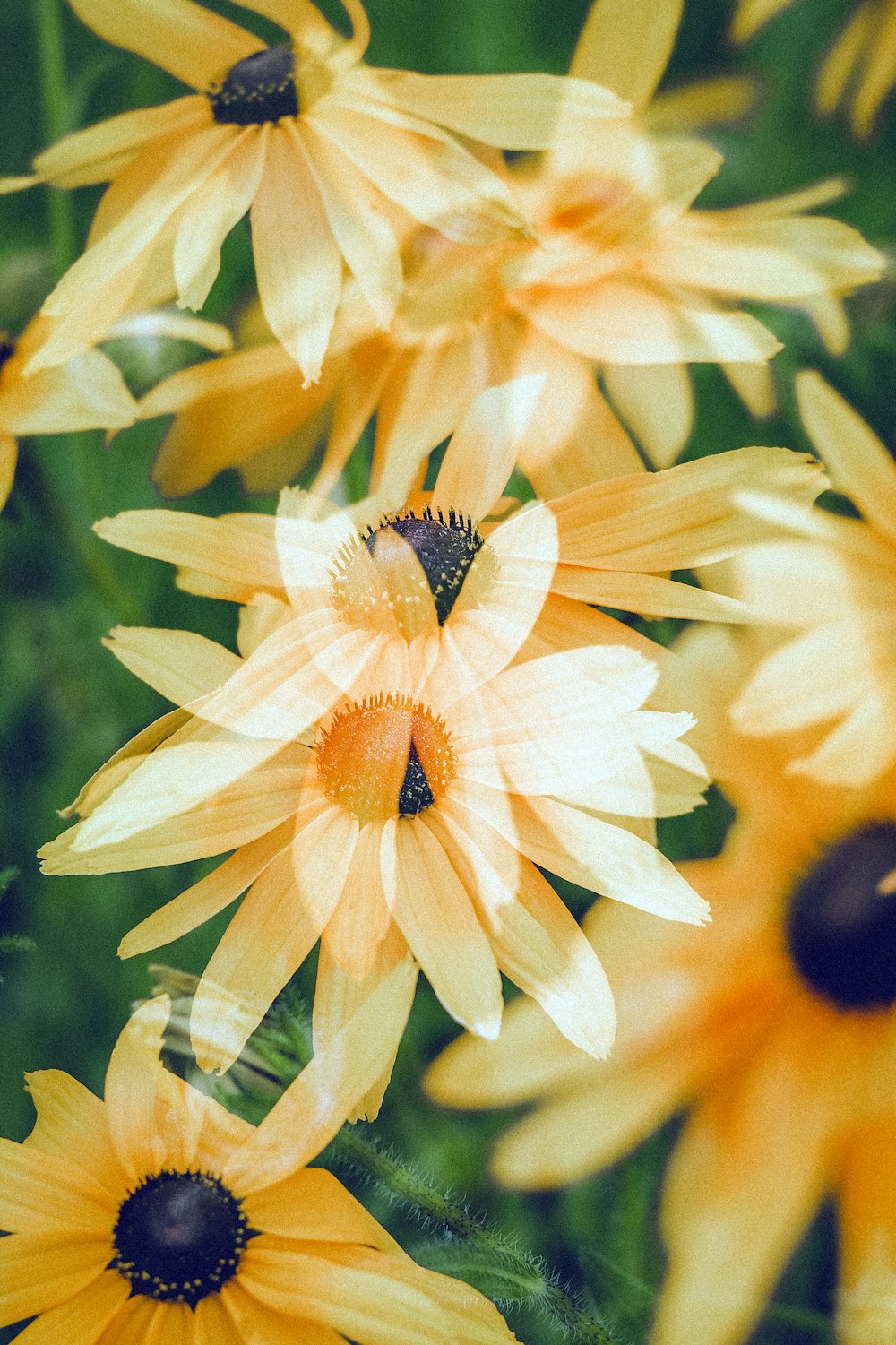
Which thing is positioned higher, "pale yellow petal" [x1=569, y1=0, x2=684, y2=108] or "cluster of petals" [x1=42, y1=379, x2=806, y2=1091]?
"pale yellow petal" [x1=569, y1=0, x2=684, y2=108]

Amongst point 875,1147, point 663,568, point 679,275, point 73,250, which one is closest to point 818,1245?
point 875,1147

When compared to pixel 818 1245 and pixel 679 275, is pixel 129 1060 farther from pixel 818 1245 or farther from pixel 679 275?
pixel 679 275

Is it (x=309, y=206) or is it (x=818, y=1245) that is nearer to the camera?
(x=818, y=1245)

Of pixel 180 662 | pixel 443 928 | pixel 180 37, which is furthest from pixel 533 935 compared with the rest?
pixel 180 37

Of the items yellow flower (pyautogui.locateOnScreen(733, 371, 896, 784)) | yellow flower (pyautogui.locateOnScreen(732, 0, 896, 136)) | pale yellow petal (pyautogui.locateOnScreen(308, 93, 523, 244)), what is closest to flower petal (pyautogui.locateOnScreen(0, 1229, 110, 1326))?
yellow flower (pyautogui.locateOnScreen(733, 371, 896, 784))

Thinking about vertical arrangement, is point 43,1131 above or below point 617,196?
below

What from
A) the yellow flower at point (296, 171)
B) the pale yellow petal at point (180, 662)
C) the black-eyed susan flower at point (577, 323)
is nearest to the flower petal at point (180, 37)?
the yellow flower at point (296, 171)

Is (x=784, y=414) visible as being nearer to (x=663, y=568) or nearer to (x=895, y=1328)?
(x=663, y=568)

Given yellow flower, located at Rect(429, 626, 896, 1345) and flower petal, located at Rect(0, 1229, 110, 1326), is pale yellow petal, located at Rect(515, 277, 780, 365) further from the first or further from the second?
flower petal, located at Rect(0, 1229, 110, 1326)
